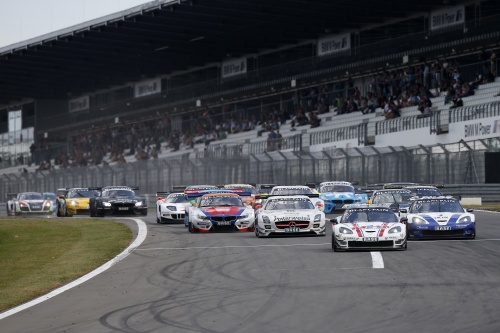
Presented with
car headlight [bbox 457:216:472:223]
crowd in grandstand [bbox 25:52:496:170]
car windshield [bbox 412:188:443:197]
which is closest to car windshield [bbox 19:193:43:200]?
crowd in grandstand [bbox 25:52:496:170]

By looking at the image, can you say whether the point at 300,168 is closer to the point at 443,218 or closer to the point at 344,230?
the point at 443,218

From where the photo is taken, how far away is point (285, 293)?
1415cm

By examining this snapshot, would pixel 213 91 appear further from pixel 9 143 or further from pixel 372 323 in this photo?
pixel 372 323

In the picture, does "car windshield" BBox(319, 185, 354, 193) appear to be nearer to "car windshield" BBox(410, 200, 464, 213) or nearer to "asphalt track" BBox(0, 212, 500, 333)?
"car windshield" BBox(410, 200, 464, 213)

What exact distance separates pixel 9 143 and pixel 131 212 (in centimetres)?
5723

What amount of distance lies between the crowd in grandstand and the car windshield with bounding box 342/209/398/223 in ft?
74.9

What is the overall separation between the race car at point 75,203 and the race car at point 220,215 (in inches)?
584

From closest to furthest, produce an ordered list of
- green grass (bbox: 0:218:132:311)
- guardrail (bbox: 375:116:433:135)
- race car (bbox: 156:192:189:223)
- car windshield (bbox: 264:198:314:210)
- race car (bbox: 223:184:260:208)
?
green grass (bbox: 0:218:132:311)
car windshield (bbox: 264:198:314:210)
race car (bbox: 156:192:189:223)
race car (bbox: 223:184:260:208)
guardrail (bbox: 375:116:433:135)

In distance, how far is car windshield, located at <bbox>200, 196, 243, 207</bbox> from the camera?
28984mm

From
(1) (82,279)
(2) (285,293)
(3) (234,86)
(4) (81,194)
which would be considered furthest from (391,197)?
(3) (234,86)

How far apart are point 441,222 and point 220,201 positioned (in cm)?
759

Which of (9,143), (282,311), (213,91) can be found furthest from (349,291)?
(9,143)

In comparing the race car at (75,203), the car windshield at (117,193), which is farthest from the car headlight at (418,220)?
the race car at (75,203)

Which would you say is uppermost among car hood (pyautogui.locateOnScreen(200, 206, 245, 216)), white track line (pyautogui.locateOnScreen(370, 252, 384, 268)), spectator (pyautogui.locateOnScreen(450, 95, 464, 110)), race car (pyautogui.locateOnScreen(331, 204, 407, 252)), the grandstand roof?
the grandstand roof
